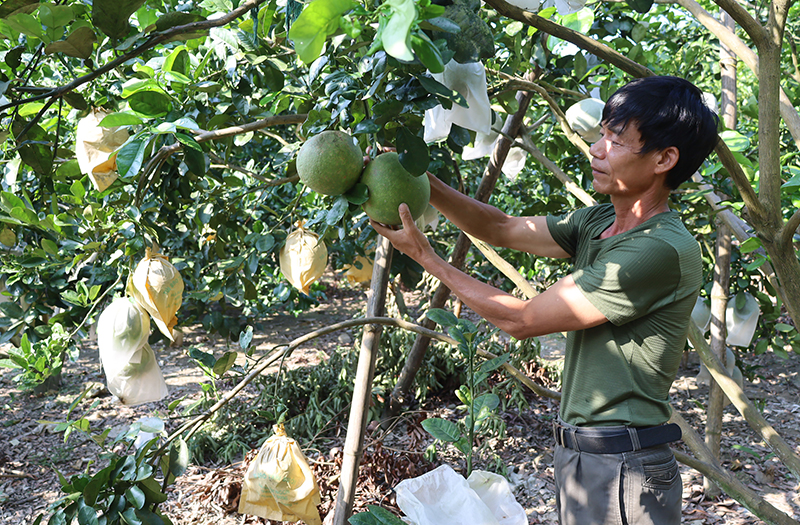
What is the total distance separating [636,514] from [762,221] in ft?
2.18

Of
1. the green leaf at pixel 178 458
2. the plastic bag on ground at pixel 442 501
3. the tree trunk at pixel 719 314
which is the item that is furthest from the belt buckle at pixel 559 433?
the tree trunk at pixel 719 314

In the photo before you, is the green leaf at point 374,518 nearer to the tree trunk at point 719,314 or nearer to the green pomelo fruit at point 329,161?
the green pomelo fruit at point 329,161

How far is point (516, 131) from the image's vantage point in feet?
7.65

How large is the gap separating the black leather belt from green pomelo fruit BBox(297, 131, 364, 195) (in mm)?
757

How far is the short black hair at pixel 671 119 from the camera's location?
1.22 meters

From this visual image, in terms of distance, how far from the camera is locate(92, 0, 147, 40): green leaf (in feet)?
3.23

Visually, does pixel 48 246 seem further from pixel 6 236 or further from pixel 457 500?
pixel 457 500

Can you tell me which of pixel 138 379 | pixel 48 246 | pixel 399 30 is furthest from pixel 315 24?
pixel 48 246

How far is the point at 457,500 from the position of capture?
4.93ft

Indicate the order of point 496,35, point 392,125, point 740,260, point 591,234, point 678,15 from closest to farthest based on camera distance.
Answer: point 392,125
point 591,234
point 496,35
point 740,260
point 678,15

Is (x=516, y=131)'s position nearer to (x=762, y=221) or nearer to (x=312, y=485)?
(x=762, y=221)

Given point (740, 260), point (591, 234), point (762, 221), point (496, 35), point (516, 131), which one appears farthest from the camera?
point (740, 260)

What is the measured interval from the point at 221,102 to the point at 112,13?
0.70 m

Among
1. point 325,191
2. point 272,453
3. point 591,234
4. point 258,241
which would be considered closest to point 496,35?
point 591,234
